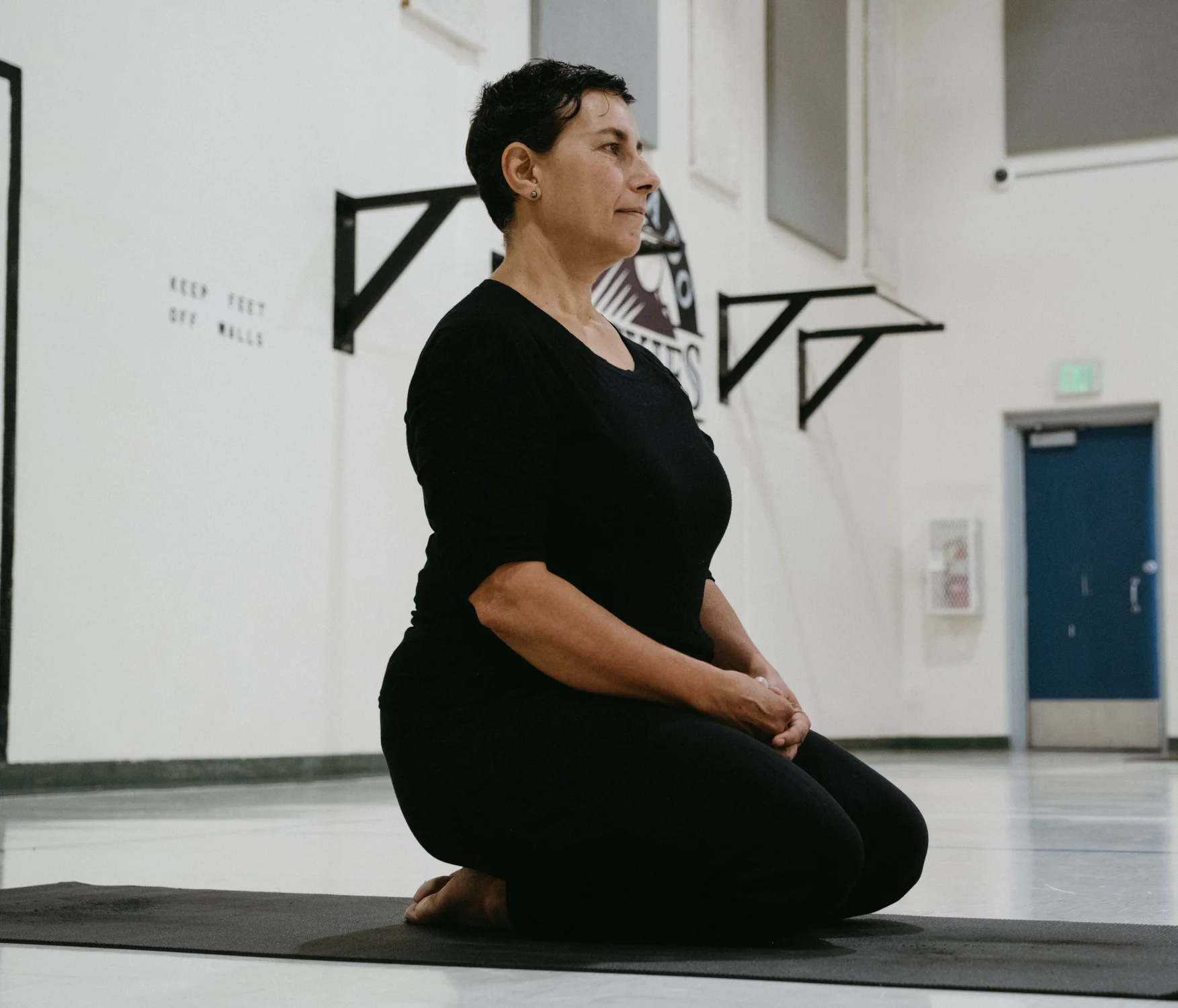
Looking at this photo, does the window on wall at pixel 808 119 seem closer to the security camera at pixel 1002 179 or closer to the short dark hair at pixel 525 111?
the security camera at pixel 1002 179

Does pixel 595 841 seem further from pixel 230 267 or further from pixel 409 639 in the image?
pixel 230 267

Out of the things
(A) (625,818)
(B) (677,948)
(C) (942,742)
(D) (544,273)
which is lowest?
(C) (942,742)

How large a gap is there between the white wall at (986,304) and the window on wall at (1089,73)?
16 cm

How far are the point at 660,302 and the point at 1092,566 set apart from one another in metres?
3.53

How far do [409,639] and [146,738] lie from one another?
110 inches

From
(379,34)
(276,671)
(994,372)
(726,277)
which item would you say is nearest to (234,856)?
(276,671)

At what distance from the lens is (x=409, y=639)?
174cm

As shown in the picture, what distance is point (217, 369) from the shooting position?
4598 mm

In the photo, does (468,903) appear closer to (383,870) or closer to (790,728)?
(790,728)

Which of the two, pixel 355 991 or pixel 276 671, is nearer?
pixel 355 991

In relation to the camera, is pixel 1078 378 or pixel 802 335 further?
pixel 1078 378

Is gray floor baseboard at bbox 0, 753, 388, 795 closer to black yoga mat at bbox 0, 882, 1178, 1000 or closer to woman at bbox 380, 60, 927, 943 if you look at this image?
black yoga mat at bbox 0, 882, 1178, 1000

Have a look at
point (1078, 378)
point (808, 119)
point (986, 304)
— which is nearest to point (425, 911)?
point (808, 119)

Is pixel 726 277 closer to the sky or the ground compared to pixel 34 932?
closer to the sky
